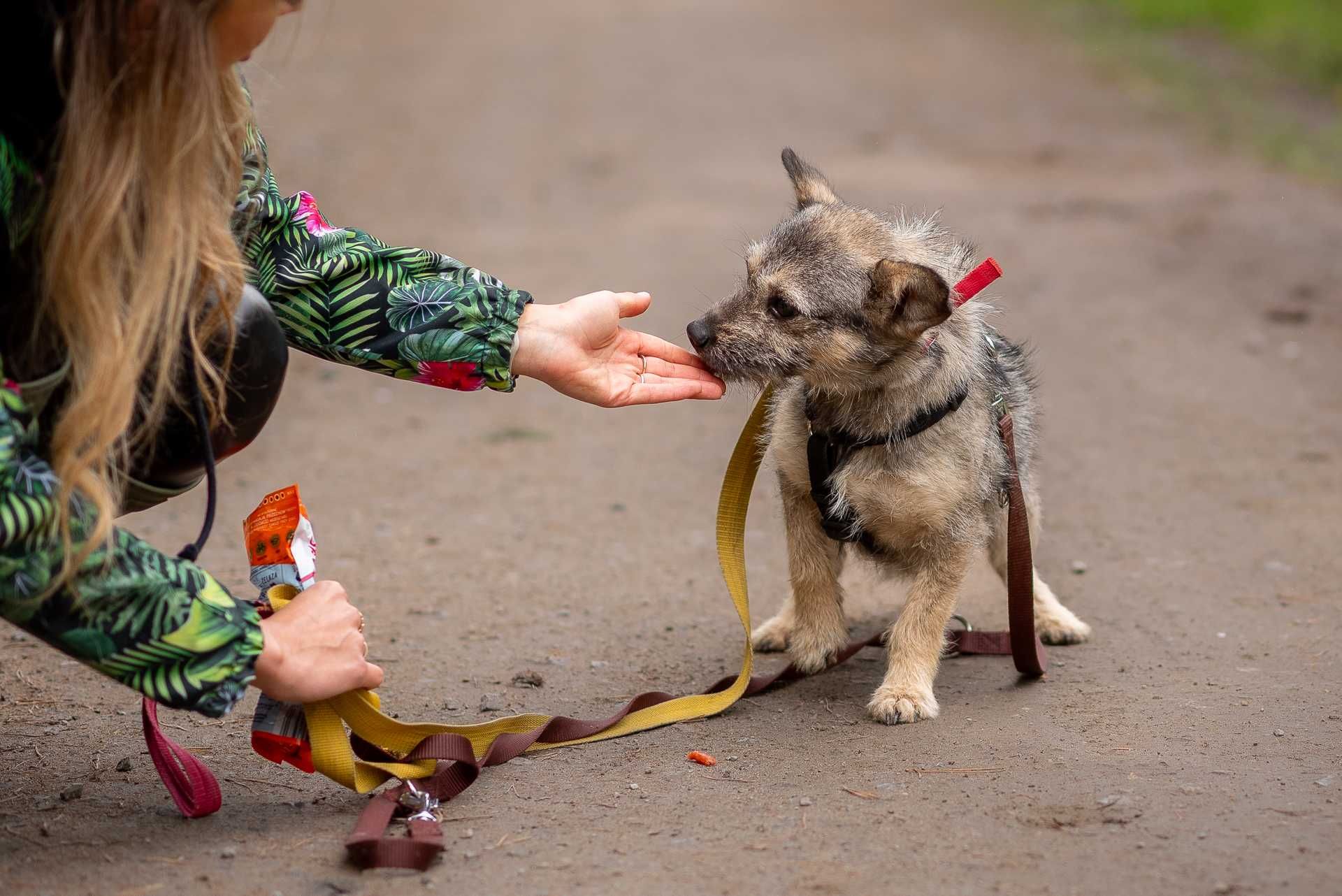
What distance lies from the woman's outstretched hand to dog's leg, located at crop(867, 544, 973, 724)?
2.82ft

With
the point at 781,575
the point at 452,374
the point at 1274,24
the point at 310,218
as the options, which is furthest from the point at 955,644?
the point at 1274,24

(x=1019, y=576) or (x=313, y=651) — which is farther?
(x=1019, y=576)

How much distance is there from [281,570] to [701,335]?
4.84ft

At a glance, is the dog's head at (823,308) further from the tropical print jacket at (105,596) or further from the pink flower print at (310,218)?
the tropical print jacket at (105,596)

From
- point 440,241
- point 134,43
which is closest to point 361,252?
point 134,43

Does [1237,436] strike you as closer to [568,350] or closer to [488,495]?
[488,495]

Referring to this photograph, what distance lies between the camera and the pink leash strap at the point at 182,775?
3.13 m

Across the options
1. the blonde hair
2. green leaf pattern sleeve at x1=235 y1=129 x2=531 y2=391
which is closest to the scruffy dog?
green leaf pattern sleeve at x1=235 y1=129 x2=531 y2=391

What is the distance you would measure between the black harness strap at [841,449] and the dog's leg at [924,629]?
271mm

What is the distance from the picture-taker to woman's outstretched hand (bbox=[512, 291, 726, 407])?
361 centimetres

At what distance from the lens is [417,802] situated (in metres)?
3.19

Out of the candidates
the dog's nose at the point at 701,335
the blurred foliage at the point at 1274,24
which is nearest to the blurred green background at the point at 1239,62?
the blurred foliage at the point at 1274,24

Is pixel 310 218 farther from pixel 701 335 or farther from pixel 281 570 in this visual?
pixel 701 335

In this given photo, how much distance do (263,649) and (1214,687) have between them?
2.82m
